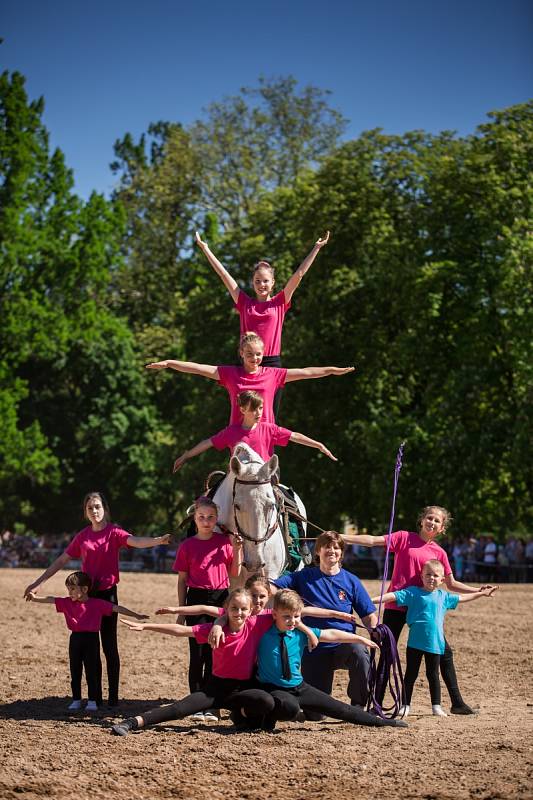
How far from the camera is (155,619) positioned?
56.5 feet

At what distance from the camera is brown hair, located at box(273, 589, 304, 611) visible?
8.13 m

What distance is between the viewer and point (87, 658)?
9734 mm

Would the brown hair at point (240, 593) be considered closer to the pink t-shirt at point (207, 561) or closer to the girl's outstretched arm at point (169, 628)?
the girl's outstretched arm at point (169, 628)

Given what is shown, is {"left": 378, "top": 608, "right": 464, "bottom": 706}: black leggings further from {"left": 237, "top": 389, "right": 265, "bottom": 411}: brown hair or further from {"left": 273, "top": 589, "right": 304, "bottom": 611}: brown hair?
{"left": 237, "top": 389, "right": 265, "bottom": 411}: brown hair

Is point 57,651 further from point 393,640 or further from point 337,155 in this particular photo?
point 337,155

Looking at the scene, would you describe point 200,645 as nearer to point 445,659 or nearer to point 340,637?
point 340,637

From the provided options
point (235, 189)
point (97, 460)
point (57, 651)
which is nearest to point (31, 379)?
point (97, 460)

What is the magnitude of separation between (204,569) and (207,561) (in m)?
0.06

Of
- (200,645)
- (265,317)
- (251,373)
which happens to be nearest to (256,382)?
(251,373)

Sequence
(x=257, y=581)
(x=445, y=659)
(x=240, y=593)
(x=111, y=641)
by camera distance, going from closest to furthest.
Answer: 1. (x=240, y=593)
2. (x=257, y=581)
3. (x=445, y=659)
4. (x=111, y=641)

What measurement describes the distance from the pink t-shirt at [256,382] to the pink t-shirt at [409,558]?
1432mm

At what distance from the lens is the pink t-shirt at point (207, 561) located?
29.6 feet

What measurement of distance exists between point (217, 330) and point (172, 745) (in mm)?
28088

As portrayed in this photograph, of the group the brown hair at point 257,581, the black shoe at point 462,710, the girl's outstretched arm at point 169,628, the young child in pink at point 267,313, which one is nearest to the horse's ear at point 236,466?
the brown hair at point 257,581
